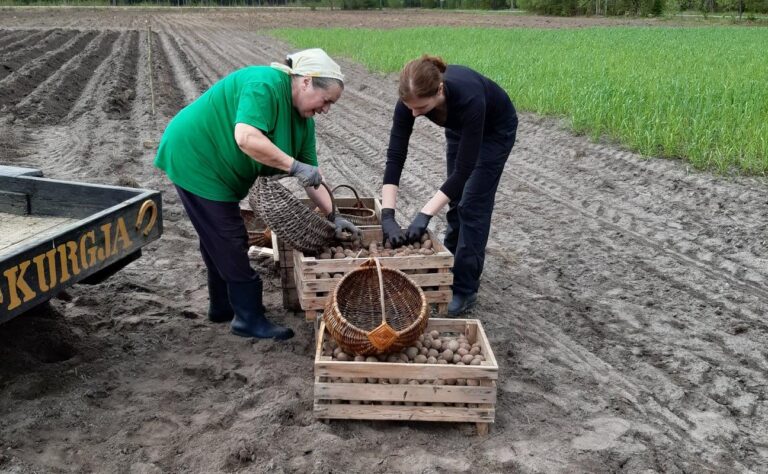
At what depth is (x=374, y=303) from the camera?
388 centimetres

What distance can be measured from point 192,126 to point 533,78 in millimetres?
10539

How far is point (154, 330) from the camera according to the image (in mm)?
4461

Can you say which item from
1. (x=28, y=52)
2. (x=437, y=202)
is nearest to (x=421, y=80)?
(x=437, y=202)

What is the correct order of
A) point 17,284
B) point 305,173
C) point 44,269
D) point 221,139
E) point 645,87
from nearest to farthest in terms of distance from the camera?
point 17,284, point 44,269, point 305,173, point 221,139, point 645,87

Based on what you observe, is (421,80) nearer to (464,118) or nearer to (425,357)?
(464,118)

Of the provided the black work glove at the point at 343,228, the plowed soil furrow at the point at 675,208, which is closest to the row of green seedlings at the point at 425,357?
the black work glove at the point at 343,228

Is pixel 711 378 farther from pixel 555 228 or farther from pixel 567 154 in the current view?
pixel 567 154

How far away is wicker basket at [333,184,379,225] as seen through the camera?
4.97m

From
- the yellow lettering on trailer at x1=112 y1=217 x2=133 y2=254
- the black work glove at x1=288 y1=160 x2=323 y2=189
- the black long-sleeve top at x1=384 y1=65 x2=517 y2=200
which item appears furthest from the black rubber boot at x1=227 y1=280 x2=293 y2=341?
the black long-sleeve top at x1=384 y1=65 x2=517 y2=200

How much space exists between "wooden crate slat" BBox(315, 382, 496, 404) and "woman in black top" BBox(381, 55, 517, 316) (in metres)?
1.31

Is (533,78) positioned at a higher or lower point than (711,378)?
higher

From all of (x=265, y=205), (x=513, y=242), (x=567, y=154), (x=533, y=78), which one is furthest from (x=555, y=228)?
(x=533, y=78)

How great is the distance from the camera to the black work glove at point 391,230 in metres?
4.45

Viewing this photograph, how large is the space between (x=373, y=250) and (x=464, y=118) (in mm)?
1009
